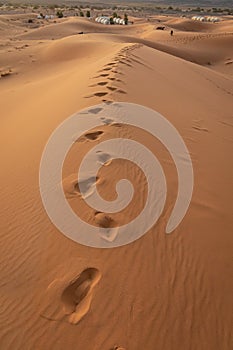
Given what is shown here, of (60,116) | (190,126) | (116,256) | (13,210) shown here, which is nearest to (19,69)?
(60,116)

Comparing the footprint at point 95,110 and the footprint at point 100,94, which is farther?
the footprint at point 100,94

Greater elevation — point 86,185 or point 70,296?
point 86,185

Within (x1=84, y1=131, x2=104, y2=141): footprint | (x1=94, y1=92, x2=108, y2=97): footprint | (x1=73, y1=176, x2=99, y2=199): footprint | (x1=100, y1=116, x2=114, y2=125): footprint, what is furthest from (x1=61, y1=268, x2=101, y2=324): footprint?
(x1=94, y1=92, x2=108, y2=97): footprint

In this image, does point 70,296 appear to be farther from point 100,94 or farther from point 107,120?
point 100,94

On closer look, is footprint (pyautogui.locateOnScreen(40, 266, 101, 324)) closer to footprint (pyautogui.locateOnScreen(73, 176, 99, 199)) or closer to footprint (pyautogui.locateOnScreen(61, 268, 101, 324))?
footprint (pyautogui.locateOnScreen(61, 268, 101, 324))

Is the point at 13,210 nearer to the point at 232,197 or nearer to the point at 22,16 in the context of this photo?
the point at 232,197

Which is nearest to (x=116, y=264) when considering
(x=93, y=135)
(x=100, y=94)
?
(x=93, y=135)

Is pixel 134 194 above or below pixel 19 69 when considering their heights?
below

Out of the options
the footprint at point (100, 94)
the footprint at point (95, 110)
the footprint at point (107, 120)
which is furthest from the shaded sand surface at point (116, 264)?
the footprint at point (100, 94)

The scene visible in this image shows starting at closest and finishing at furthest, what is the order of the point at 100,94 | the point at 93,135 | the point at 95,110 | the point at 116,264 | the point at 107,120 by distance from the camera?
the point at 116,264 → the point at 93,135 → the point at 107,120 → the point at 95,110 → the point at 100,94

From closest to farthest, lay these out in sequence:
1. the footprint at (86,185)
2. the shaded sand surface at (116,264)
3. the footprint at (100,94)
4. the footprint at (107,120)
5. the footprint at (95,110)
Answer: the shaded sand surface at (116,264) → the footprint at (86,185) → the footprint at (107,120) → the footprint at (95,110) → the footprint at (100,94)

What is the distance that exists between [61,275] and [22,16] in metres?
35.9

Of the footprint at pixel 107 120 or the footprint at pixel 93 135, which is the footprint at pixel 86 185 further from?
the footprint at pixel 107 120

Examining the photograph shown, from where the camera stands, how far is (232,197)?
3287 mm
